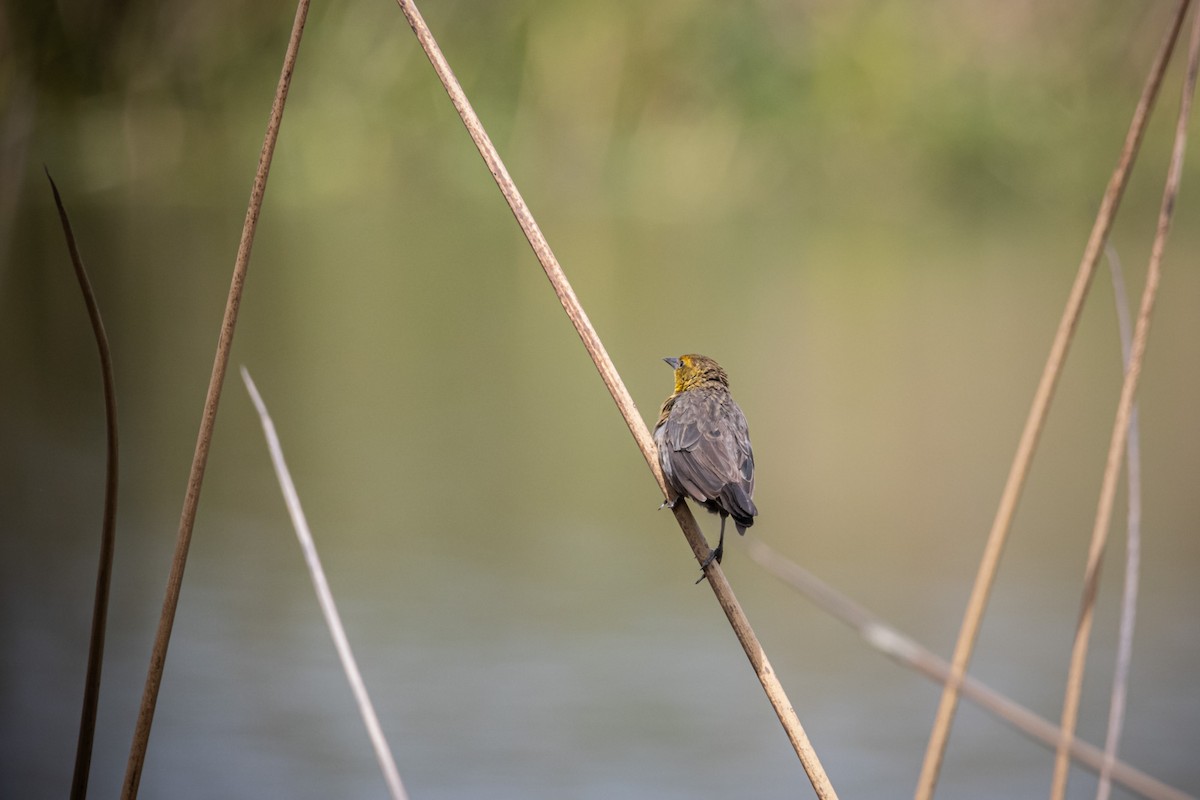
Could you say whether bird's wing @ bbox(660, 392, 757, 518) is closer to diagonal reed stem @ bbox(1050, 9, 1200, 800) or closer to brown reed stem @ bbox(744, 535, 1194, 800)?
diagonal reed stem @ bbox(1050, 9, 1200, 800)

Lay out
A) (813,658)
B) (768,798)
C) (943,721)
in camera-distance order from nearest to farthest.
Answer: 1. (943,721)
2. (768,798)
3. (813,658)

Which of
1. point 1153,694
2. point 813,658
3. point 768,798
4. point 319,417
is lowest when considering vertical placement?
point 768,798

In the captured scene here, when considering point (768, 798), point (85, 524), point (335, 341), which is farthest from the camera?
point (335, 341)

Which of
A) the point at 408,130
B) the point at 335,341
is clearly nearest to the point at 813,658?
the point at 335,341

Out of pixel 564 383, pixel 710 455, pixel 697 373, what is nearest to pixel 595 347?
pixel 710 455

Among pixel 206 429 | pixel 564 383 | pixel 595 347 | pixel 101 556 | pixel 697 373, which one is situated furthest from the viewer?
pixel 564 383

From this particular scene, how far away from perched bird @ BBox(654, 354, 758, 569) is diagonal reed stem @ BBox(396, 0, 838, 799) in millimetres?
429

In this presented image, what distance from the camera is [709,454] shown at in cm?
273

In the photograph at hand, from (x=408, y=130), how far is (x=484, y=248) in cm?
390

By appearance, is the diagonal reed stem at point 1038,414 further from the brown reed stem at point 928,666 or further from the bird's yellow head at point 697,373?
the bird's yellow head at point 697,373

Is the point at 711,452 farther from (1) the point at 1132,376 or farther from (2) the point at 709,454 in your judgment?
(1) the point at 1132,376

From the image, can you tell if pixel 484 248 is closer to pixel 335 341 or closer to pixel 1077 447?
pixel 335 341

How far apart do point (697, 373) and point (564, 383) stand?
6187 mm

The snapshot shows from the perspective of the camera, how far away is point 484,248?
15.1m
